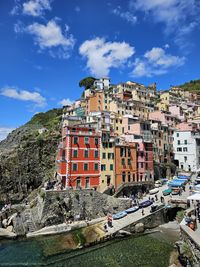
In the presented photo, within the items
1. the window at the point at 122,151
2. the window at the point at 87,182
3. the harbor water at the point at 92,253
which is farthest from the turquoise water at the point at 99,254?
the window at the point at 122,151

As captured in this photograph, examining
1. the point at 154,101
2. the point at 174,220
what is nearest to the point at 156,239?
the point at 174,220

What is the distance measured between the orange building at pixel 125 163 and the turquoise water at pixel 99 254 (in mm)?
17760

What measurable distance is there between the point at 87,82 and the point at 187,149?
6525cm

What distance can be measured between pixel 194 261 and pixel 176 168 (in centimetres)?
4881

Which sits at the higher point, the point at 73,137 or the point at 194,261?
the point at 73,137

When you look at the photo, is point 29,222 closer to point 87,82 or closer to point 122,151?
point 122,151

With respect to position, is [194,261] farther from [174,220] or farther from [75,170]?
[75,170]

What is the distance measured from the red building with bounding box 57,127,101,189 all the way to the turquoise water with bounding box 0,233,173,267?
13470 mm

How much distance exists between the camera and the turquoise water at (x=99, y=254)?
25984mm

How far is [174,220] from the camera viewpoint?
131 ft

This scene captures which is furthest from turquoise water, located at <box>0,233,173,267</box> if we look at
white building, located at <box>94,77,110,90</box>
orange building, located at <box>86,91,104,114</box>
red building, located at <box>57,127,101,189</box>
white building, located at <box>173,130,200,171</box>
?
white building, located at <box>94,77,110,90</box>

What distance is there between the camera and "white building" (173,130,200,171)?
65.9 meters

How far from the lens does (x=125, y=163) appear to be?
50.8 metres

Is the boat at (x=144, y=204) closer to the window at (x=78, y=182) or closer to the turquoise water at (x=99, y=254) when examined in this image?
the turquoise water at (x=99, y=254)
